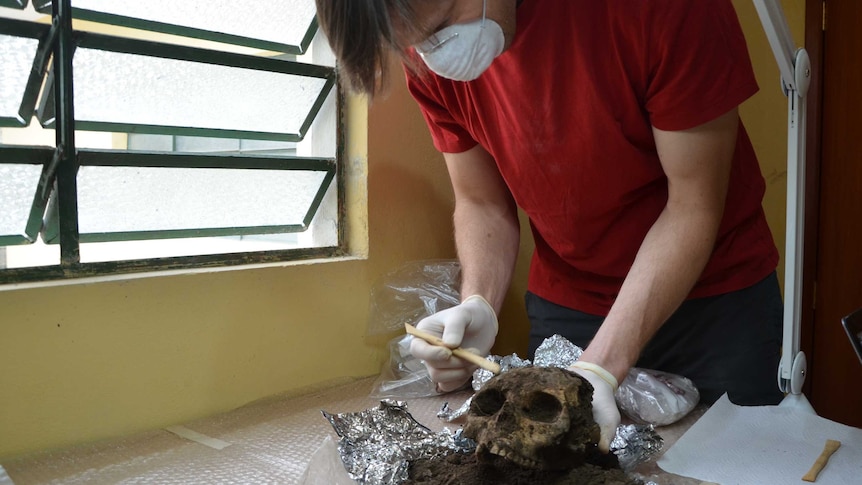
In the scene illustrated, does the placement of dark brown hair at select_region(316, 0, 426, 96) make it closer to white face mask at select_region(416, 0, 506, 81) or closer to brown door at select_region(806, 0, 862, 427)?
white face mask at select_region(416, 0, 506, 81)

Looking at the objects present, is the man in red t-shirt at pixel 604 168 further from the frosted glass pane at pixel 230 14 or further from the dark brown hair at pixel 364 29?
the frosted glass pane at pixel 230 14

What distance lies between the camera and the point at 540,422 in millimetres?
870

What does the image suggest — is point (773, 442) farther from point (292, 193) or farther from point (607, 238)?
point (292, 193)

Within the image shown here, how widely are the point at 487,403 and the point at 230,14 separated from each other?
1.05m

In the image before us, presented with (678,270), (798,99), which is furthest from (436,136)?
(798,99)

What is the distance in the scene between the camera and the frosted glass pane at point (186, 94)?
1.33 m

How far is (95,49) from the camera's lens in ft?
4.22

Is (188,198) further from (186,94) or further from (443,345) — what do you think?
(443,345)

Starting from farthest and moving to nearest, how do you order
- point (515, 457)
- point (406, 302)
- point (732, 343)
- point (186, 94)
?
point (406, 302) < point (186, 94) < point (732, 343) < point (515, 457)

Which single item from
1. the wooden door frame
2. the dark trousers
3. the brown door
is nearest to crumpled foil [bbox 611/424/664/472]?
the dark trousers

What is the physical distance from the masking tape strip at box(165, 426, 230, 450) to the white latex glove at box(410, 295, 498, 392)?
0.38m

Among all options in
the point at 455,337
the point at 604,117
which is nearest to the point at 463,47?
the point at 604,117

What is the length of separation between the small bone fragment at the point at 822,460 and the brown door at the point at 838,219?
5.13 feet

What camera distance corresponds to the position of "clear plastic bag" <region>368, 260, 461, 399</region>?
160 centimetres
